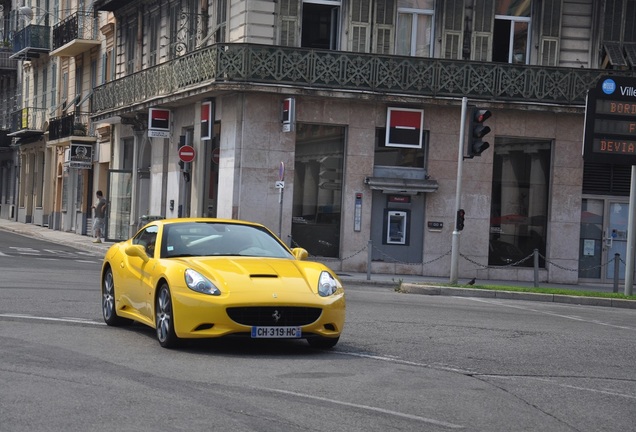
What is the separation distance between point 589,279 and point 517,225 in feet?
8.04

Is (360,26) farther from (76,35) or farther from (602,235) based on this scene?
(76,35)

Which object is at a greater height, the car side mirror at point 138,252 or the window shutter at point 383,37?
the window shutter at point 383,37

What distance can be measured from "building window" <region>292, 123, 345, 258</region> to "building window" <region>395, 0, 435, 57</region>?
2.96 meters

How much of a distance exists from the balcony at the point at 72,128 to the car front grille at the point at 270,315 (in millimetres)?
39898

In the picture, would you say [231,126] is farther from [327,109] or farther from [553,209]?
[553,209]

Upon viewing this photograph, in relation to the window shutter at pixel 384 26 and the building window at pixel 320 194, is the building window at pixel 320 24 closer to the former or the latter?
the window shutter at pixel 384 26

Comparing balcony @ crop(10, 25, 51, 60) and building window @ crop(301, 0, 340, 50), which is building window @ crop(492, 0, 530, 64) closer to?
building window @ crop(301, 0, 340, 50)

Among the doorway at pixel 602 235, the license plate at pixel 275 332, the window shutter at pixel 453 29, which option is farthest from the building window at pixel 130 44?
the license plate at pixel 275 332

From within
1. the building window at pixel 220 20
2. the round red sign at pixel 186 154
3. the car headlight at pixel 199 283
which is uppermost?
the building window at pixel 220 20

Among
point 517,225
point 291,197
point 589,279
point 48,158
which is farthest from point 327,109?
point 48,158

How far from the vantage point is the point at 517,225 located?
33.1 metres

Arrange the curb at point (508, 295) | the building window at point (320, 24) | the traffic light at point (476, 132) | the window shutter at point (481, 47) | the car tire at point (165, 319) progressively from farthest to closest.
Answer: the window shutter at point (481, 47) → the building window at point (320, 24) → the traffic light at point (476, 132) → the curb at point (508, 295) → the car tire at point (165, 319)

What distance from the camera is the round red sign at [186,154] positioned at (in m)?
35.2

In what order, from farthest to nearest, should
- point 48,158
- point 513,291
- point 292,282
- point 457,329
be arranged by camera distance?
point 48,158
point 513,291
point 457,329
point 292,282
